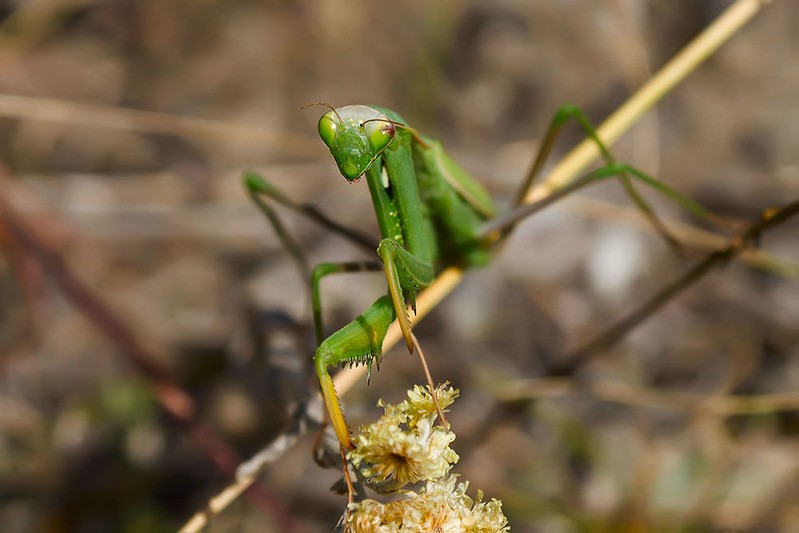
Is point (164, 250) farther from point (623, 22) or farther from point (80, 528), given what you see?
point (623, 22)

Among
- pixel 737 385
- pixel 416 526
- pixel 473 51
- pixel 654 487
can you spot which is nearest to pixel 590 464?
pixel 654 487

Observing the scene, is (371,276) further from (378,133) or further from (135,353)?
(378,133)

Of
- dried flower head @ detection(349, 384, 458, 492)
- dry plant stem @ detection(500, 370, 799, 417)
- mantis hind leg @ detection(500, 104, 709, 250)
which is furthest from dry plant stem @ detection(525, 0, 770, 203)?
dried flower head @ detection(349, 384, 458, 492)

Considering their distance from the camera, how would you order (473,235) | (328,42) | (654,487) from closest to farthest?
(473,235)
(654,487)
(328,42)

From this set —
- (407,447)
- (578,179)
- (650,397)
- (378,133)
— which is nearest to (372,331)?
(407,447)

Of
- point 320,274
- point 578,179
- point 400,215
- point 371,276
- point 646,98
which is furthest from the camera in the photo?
point 371,276

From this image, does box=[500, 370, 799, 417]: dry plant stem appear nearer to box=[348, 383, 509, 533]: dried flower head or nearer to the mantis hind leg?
the mantis hind leg
